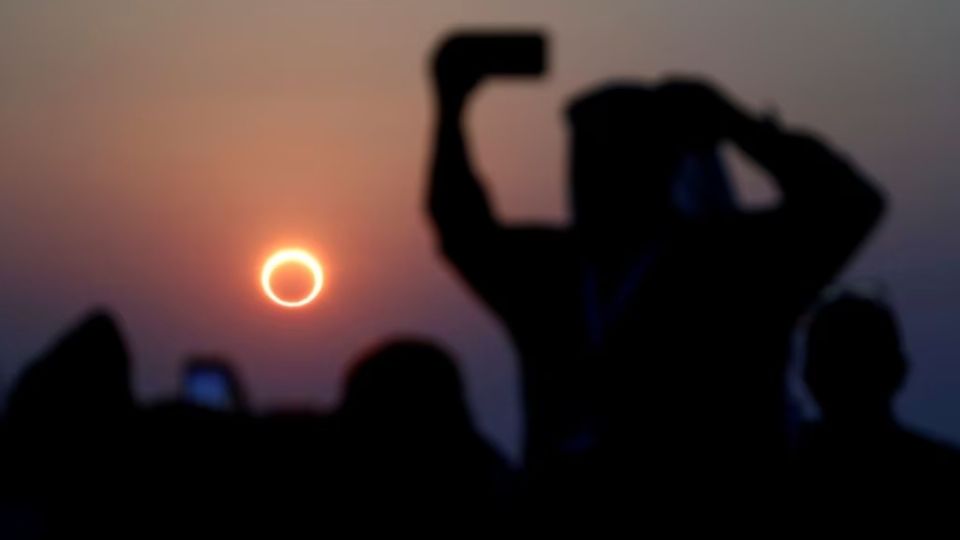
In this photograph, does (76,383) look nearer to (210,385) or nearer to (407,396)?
(407,396)

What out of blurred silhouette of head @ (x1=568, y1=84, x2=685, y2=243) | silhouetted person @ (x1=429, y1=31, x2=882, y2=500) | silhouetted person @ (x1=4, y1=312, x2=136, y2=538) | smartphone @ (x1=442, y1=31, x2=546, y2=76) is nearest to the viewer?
silhouetted person @ (x1=4, y1=312, x2=136, y2=538)

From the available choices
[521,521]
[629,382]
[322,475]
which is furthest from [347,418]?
[629,382]

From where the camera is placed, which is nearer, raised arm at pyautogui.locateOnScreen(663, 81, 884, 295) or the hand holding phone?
raised arm at pyautogui.locateOnScreen(663, 81, 884, 295)

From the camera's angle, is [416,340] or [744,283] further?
[744,283]

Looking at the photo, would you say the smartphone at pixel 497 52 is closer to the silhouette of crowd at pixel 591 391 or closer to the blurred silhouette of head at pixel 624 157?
the silhouette of crowd at pixel 591 391

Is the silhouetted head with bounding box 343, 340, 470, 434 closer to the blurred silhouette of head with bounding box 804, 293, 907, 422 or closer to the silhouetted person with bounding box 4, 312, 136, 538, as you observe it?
the silhouetted person with bounding box 4, 312, 136, 538

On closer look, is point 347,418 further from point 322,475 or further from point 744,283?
point 744,283

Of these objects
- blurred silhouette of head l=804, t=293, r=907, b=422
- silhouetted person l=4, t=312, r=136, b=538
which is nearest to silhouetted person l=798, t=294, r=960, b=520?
blurred silhouette of head l=804, t=293, r=907, b=422

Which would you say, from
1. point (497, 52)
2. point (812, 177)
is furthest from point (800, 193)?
point (497, 52)
